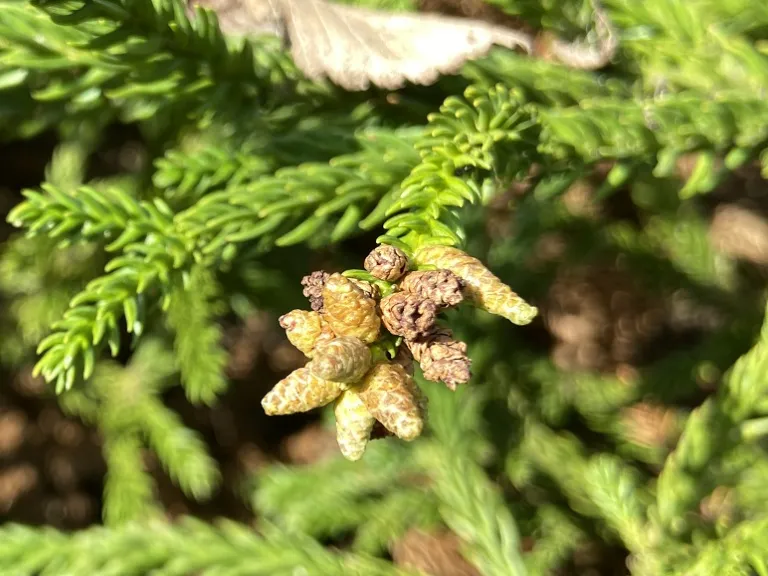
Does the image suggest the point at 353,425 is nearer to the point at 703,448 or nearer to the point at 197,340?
the point at 703,448

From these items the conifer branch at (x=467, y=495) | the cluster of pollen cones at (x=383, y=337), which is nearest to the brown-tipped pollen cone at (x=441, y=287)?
the cluster of pollen cones at (x=383, y=337)

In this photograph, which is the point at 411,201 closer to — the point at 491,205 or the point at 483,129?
the point at 483,129

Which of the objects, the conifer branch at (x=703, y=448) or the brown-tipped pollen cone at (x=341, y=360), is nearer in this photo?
the brown-tipped pollen cone at (x=341, y=360)

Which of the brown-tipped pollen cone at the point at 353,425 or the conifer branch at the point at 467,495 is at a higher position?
the brown-tipped pollen cone at the point at 353,425

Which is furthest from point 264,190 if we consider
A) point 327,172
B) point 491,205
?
point 491,205

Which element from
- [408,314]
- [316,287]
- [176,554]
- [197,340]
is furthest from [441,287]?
[197,340]

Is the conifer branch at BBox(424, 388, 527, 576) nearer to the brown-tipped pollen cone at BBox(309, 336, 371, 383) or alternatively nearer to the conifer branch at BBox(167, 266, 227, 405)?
the conifer branch at BBox(167, 266, 227, 405)

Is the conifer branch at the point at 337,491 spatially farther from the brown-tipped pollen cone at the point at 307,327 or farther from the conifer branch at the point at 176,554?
the brown-tipped pollen cone at the point at 307,327
